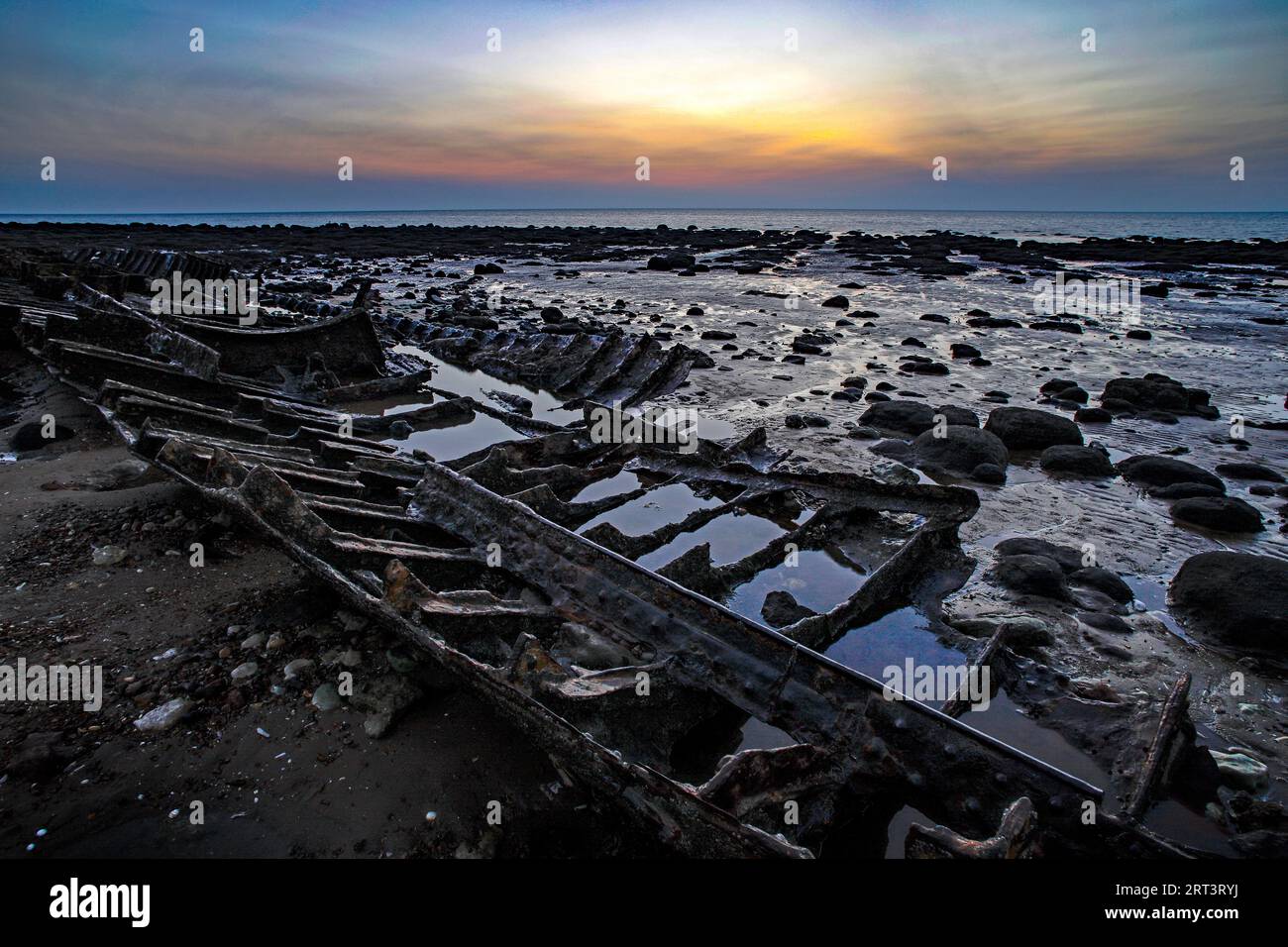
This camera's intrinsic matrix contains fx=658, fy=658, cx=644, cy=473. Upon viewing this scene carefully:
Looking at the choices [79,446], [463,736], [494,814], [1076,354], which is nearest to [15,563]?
[79,446]

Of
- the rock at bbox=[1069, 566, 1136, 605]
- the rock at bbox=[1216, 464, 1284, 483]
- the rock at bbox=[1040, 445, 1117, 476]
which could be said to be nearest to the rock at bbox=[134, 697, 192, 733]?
the rock at bbox=[1069, 566, 1136, 605]

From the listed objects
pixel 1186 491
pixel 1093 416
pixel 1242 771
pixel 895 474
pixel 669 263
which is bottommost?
pixel 1242 771

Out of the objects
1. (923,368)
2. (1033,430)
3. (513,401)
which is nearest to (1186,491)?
(1033,430)

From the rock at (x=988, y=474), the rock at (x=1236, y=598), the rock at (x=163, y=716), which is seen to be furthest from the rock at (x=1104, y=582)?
the rock at (x=163, y=716)

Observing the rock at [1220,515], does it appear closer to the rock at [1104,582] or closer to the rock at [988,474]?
the rock at [988,474]

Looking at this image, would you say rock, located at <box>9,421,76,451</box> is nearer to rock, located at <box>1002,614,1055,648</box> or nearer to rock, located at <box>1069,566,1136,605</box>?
rock, located at <box>1002,614,1055,648</box>

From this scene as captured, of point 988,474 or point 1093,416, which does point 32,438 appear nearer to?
point 988,474
